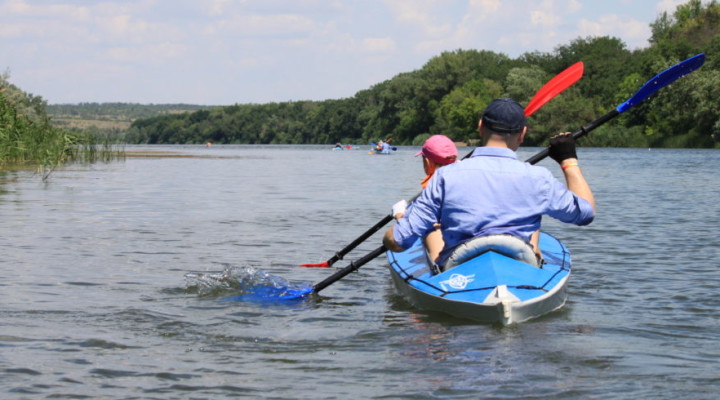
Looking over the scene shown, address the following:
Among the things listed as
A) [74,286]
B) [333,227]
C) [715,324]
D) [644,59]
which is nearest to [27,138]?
[333,227]

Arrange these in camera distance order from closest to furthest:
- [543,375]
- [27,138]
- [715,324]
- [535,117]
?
[543,375]
[715,324]
[27,138]
[535,117]

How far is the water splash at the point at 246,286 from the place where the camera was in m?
7.70

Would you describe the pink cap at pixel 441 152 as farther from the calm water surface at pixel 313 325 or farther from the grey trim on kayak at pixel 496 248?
the grey trim on kayak at pixel 496 248

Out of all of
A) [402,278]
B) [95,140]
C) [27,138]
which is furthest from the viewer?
[95,140]

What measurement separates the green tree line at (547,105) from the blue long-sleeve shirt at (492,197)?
49.3 m

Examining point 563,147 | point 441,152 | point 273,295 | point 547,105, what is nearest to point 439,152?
point 441,152

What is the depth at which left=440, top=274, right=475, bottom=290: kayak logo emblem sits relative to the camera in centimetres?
596

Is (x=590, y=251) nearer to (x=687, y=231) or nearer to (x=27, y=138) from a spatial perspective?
(x=687, y=231)

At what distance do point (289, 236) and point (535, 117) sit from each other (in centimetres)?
6161

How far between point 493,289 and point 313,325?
1455 mm

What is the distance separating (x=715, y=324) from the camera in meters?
6.47

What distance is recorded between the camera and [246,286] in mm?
8117

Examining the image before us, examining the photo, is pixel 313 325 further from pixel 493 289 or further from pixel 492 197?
pixel 492 197

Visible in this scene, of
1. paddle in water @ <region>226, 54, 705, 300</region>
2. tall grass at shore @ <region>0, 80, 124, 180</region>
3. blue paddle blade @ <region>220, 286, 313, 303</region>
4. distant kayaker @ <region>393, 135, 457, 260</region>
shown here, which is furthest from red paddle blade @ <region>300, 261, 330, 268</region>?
tall grass at shore @ <region>0, 80, 124, 180</region>
